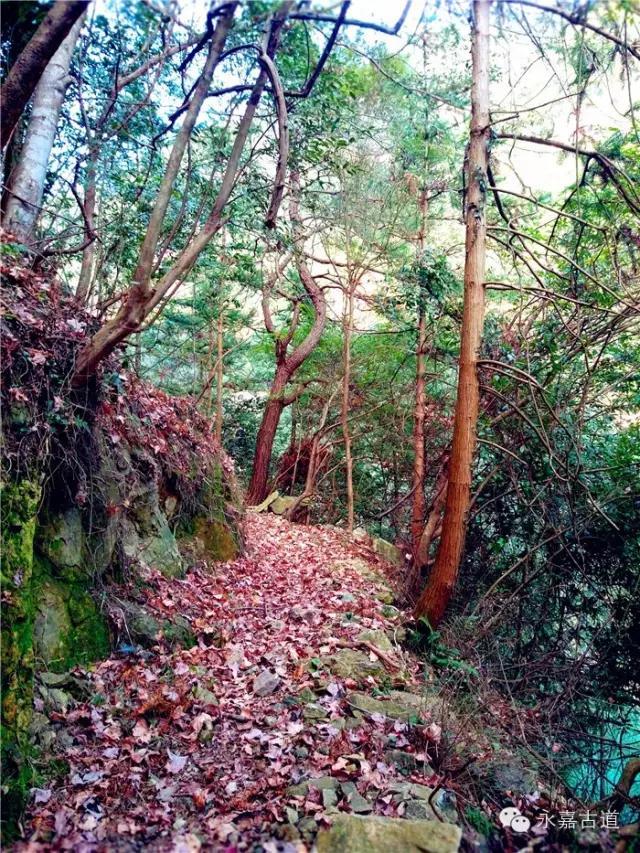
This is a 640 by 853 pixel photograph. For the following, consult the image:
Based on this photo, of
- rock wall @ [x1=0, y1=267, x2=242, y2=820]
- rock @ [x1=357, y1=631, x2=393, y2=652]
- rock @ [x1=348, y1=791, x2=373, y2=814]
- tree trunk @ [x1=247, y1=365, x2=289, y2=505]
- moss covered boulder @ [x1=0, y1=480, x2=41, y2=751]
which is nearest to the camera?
moss covered boulder @ [x1=0, y1=480, x2=41, y2=751]

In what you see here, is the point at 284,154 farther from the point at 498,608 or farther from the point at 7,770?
the point at 498,608

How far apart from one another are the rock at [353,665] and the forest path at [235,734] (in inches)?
0.5

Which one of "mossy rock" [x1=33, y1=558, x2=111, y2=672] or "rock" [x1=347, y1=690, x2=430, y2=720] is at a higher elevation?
"mossy rock" [x1=33, y1=558, x2=111, y2=672]

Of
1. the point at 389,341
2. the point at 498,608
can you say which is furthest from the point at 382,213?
the point at 498,608

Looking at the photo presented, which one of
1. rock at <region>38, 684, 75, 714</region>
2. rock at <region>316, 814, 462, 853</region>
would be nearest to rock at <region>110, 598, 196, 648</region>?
rock at <region>38, 684, 75, 714</region>

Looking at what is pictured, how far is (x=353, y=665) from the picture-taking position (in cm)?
467

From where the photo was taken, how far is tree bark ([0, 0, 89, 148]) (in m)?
3.11

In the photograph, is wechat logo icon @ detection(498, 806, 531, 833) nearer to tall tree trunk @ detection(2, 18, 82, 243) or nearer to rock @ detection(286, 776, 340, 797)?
rock @ detection(286, 776, 340, 797)

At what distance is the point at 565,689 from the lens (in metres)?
5.89

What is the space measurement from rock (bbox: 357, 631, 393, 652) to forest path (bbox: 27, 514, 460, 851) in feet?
0.07

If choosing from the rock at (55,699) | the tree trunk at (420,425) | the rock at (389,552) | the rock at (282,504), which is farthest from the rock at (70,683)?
the rock at (282,504)

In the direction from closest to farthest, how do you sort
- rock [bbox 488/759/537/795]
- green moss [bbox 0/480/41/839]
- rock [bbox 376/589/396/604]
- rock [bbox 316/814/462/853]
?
rock [bbox 316/814/462/853] < green moss [bbox 0/480/41/839] < rock [bbox 488/759/537/795] < rock [bbox 376/589/396/604]

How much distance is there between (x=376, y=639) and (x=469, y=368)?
332 cm

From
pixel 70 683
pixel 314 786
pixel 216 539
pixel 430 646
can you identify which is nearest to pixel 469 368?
pixel 430 646
